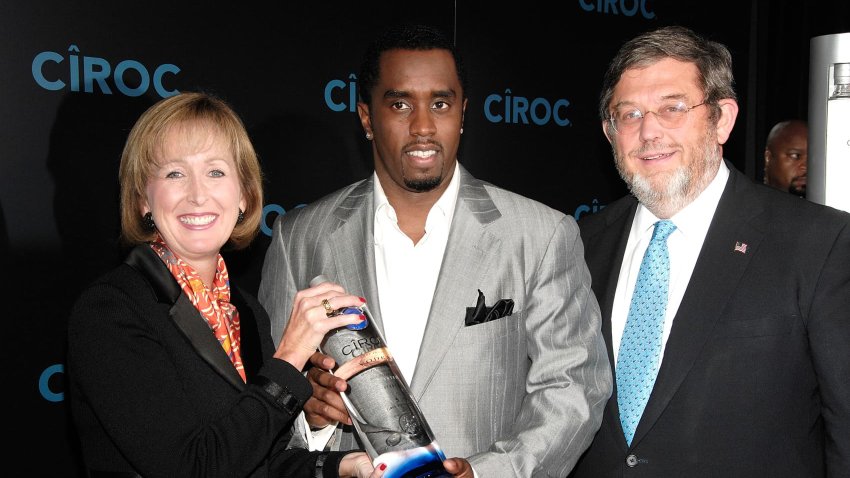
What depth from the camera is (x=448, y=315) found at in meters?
2.42

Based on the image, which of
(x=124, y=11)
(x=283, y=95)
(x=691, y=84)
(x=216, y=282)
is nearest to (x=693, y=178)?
(x=691, y=84)

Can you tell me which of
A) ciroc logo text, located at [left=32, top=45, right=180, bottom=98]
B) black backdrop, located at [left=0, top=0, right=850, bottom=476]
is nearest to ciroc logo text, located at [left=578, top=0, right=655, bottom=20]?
black backdrop, located at [left=0, top=0, right=850, bottom=476]

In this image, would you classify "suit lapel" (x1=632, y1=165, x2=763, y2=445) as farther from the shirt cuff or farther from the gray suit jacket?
the shirt cuff

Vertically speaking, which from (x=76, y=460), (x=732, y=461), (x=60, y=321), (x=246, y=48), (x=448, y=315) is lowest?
(x=76, y=460)

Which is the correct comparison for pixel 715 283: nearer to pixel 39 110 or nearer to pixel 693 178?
pixel 693 178

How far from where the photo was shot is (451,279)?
2.46m

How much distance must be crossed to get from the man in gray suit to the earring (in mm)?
448

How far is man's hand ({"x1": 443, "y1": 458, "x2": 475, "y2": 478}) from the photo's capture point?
2051 millimetres

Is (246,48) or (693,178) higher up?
(246,48)

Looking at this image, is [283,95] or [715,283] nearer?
[715,283]

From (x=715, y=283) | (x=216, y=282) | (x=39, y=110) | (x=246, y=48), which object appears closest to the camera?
(x=216, y=282)

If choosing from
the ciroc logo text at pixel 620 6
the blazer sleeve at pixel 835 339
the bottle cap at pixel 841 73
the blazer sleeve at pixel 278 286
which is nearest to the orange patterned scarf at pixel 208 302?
the blazer sleeve at pixel 278 286

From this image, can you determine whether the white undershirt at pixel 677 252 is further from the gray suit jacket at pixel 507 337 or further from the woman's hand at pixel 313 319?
the woman's hand at pixel 313 319

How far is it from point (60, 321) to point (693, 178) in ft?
8.38
